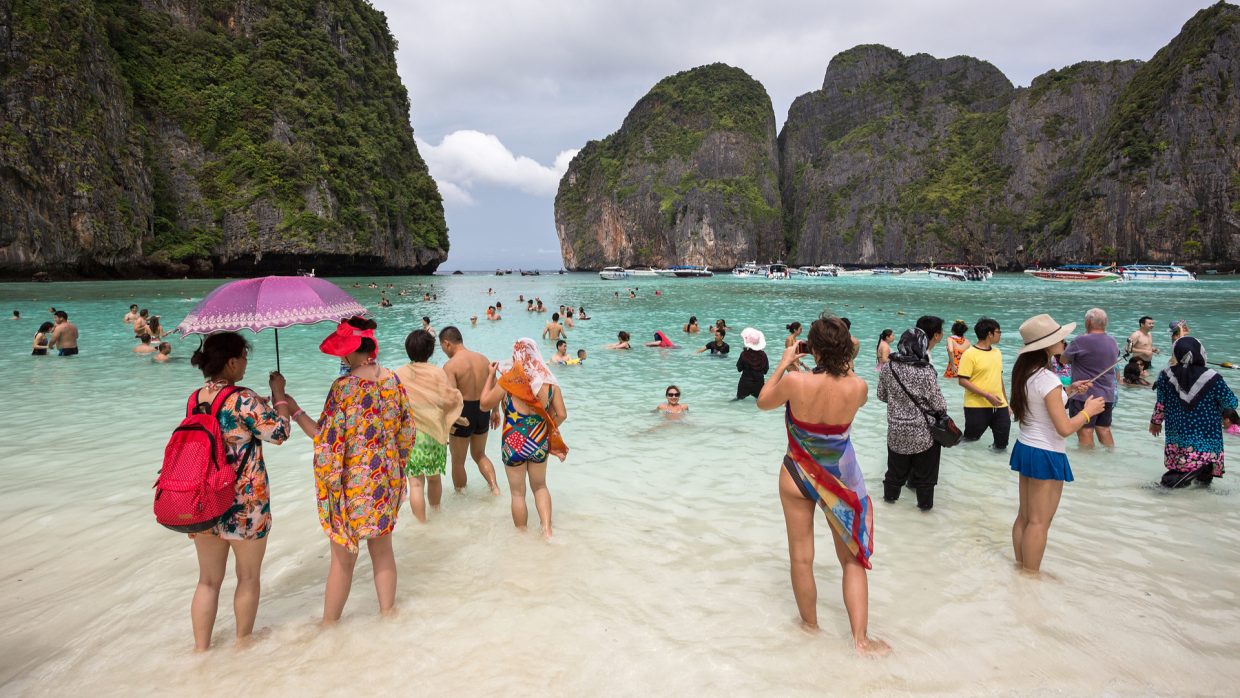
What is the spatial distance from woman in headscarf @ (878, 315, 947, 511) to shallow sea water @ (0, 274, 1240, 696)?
35 centimetres

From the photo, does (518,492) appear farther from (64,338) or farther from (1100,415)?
(64,338)

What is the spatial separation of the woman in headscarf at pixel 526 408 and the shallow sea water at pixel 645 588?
74 cm

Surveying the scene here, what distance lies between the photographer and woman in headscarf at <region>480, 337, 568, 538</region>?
4422 mm

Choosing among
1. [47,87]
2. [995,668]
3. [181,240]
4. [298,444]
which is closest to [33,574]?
[298,444]

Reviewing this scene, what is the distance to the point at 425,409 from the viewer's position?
16.0 feet

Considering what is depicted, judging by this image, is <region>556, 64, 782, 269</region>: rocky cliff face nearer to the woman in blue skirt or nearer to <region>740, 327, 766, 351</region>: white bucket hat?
<region>740, 327, 766, 351</region>: white bucket hat

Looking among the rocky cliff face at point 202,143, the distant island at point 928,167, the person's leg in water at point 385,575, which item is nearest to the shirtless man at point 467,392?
the person's leg in water at point 385,575

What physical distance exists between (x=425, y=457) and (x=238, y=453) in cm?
225

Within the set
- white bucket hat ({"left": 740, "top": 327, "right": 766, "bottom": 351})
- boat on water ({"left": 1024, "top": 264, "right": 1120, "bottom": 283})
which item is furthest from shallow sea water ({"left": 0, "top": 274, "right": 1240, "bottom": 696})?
boat on water ({"left": 1024, "top": 264, "right": 1120, "bottom": 283})

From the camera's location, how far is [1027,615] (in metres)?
3.69

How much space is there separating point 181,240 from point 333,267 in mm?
13798

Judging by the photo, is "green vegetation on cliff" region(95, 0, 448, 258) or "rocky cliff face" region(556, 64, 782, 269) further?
"rocky cliff face" region(556, 64, 782, 269)

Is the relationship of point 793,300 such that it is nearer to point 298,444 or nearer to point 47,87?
point 298,444

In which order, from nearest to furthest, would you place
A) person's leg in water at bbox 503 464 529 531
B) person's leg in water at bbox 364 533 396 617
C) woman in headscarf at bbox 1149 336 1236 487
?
1. person's leg in water at bbox 364 533 396 617
2. person's leg in water at bbox 503 464 529 531
3. woman in headscarf at bbox 1149 336 1236 487
